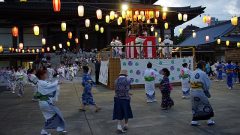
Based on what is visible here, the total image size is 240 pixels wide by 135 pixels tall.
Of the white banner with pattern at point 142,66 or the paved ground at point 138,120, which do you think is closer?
the paved ground at point 138,120

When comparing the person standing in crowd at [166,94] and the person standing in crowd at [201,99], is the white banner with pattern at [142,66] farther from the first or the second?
the person standing in crowd at [201,99]

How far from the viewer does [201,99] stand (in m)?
8.14

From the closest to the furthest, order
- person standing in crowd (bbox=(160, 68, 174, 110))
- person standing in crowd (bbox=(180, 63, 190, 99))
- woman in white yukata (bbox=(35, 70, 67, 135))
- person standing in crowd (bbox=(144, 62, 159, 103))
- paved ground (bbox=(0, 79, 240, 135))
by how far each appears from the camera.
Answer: woman in white yukata (bbox=(35, 70, 67, 135)), paved ground (bbox=(0, 79, 240, 135)), person standing in crowd (bbox=(160, 68, 174, 110)), person standing in crowd (bbox=(144, 62, 159, 103)), person standing in crowd (bbox=(180, 63, 190, 99))

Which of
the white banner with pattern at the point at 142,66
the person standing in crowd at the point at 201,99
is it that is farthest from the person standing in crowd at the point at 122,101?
the white banner with pattern at the point at 142,66

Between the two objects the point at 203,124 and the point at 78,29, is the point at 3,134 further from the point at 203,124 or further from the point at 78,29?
the point at 78,29

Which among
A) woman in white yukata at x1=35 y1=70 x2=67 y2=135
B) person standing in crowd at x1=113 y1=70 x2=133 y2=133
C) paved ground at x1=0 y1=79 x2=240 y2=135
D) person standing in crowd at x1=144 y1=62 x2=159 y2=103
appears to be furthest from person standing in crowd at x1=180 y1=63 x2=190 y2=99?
woman in white yukata at x1=35 y1=70 x2=67 y2=135

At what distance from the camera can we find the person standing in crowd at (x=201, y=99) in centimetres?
813

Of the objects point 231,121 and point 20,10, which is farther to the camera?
point 20,10

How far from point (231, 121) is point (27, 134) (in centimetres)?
526

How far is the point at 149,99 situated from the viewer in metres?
13.1

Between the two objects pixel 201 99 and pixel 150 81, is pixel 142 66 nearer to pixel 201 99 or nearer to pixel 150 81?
pixel 150 81

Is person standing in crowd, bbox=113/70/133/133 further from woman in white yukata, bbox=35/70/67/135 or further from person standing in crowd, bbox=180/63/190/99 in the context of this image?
person standing in crowd, bbox=180/63/190/99

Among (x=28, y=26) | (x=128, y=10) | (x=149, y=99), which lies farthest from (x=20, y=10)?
(x=149, y=99)

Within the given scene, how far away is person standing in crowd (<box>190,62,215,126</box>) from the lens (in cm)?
813
